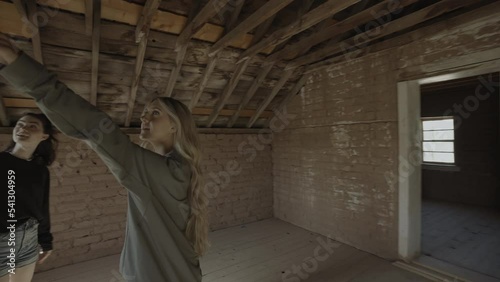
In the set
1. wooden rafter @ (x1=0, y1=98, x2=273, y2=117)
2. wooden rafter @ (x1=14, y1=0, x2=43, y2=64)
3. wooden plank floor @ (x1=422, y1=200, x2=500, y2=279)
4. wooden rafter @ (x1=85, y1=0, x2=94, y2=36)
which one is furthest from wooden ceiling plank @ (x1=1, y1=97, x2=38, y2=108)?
wooden plank floor @ (x1=422, y1=200, x2=500, y2=279)

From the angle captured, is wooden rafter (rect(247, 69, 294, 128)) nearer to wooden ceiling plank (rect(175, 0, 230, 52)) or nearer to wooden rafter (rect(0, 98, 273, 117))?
wooden rafter (rect(0, 98, 273, 117))

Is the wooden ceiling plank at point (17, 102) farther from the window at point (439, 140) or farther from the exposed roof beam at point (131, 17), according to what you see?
the window at point (439, 140)

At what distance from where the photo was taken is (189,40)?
8.85 feet

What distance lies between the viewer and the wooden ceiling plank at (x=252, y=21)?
7.30 feet

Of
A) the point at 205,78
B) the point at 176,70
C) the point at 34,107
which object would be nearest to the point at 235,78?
the point at 205,78

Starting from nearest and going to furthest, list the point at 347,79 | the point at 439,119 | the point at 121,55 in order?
the point at 121,55 → the point at 347,79 → the point at 439,119

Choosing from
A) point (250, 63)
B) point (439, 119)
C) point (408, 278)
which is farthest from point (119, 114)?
point (439, 119)

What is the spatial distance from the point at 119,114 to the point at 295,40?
2544mm

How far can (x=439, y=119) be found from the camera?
20.9 ft

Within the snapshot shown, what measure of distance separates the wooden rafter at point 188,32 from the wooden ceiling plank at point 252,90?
1.17 m

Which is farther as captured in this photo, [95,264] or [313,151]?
[313,151]

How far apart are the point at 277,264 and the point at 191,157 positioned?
2661 mm

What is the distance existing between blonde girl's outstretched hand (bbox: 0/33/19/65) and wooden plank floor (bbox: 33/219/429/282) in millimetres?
2829

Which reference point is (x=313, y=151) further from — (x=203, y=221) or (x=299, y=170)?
(x=203, y=221)
